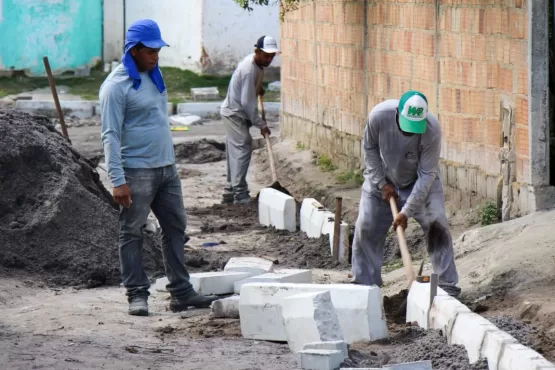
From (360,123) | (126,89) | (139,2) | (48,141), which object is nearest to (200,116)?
(139,2)

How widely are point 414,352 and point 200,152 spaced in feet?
33.4

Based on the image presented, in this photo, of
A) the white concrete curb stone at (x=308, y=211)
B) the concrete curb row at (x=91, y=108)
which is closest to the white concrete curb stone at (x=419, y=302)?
the white concrete curb stone at (x=308, y=211)

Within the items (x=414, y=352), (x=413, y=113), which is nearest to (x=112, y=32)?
(x=413, y=113)

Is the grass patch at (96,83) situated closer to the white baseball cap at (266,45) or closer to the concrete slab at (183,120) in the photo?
the concrete slab at (183,120)

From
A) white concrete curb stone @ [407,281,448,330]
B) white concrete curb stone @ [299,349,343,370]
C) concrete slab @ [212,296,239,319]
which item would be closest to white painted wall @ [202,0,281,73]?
concrete slab @ [212,296,239,319]

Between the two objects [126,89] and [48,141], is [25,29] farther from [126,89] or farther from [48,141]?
[126,89]

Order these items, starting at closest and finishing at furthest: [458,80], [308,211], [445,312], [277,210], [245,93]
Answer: [445,312]
[458,80]
[308,211]
[277,210]
[245,93]

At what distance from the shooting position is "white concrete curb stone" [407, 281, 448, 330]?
6.29m

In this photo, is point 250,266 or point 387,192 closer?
point 387,192

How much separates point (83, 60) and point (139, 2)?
167cm

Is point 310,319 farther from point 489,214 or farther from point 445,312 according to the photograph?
point 489,214

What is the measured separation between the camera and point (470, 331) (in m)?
5.57

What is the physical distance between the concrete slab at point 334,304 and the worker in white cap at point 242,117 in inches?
218

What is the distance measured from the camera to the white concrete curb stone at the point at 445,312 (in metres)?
5.88
